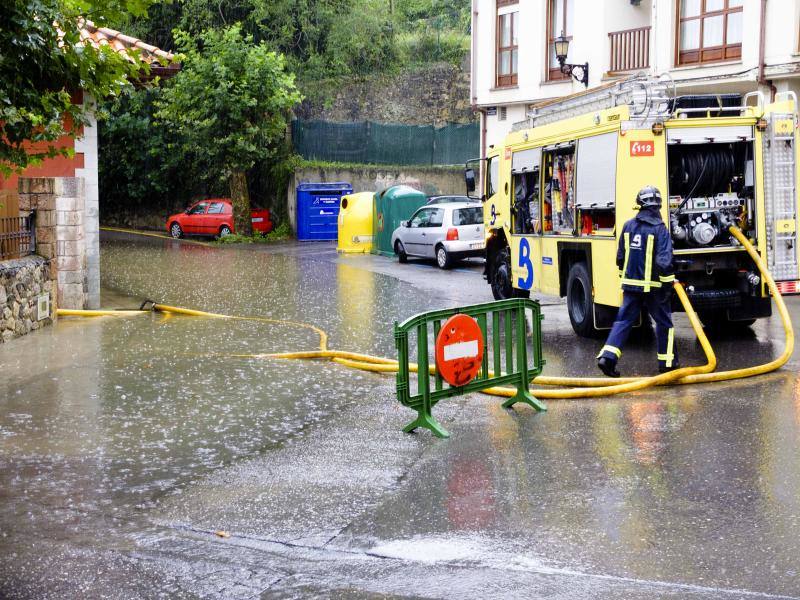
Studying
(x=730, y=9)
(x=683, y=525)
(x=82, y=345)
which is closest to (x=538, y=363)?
(x=683, y=525)

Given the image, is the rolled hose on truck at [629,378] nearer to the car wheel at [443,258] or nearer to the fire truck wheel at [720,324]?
the fire truck wheel at [720,324]

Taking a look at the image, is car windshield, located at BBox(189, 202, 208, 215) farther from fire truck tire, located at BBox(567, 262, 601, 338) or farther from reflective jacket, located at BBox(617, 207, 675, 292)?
reflective jacket, located at BBox(617, 207, 675, 292)

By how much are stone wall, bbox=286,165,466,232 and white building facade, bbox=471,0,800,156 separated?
16.4ft

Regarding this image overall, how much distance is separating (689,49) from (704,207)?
1454 cm

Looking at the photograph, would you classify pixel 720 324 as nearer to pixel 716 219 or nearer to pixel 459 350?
pixel 716 219

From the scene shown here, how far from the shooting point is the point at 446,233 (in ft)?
80.3

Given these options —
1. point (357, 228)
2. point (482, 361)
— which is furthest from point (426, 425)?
point (357, 228)

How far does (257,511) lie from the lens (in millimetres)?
6328

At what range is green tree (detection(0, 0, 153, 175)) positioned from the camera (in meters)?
7.03

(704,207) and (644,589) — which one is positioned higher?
(704,207)

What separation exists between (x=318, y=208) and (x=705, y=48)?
47.1ft

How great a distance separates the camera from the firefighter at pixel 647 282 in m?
10.4

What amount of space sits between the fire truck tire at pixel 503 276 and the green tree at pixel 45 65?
8.78m

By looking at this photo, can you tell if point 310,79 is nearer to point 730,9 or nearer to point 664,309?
point 730,9
